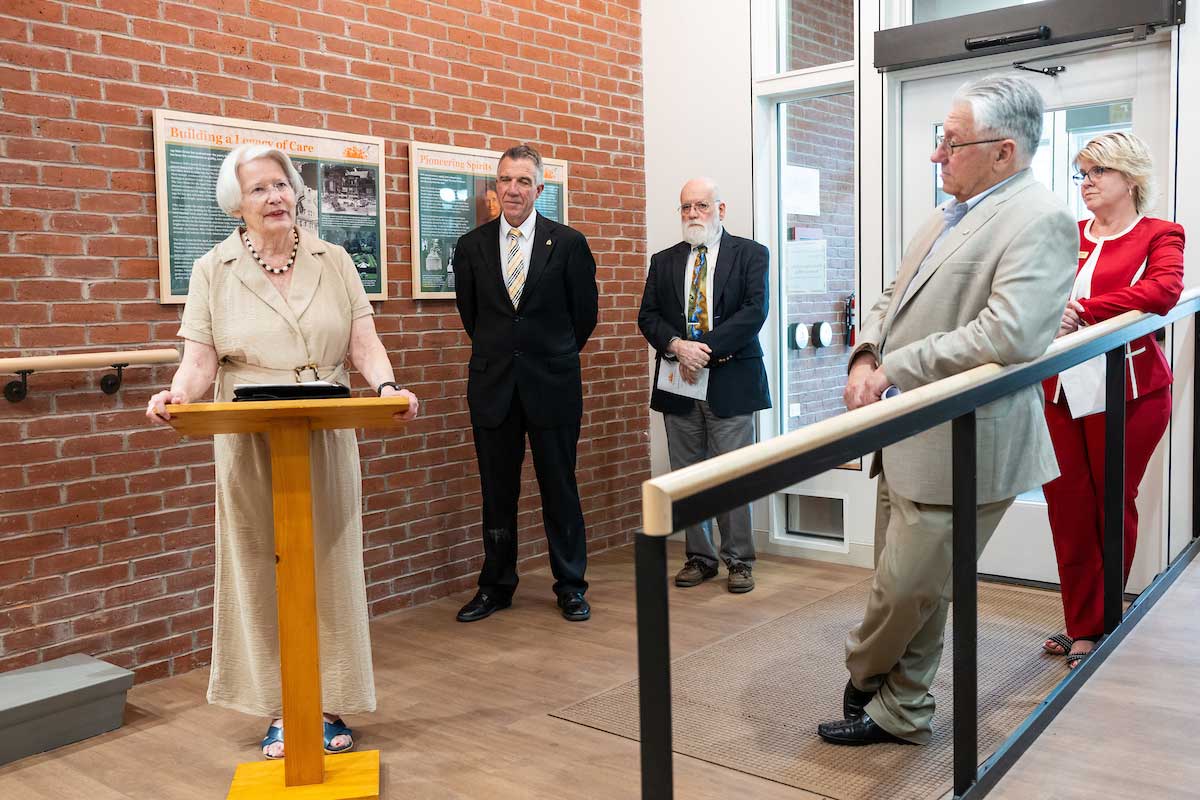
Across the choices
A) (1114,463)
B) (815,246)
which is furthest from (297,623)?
(815,246)

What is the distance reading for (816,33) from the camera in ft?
16.2

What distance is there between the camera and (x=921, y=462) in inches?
99.1

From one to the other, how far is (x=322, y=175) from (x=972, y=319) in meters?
2.49

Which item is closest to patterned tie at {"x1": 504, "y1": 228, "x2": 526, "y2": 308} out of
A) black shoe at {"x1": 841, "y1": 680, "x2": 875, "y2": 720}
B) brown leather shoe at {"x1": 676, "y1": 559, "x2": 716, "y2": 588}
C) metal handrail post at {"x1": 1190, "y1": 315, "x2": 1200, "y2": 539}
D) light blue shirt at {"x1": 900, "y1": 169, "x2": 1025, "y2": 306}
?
brown leather shoe at {"x1": 676, "y1": 559, "x2": 716, "y2": 588}

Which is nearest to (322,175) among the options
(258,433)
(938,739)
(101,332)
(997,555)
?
(101,332)

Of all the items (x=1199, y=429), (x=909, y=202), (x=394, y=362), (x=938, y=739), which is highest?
(x=909, y=202)

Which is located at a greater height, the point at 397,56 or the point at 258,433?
the point at 397,56

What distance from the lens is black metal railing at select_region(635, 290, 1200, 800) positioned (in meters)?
1.38

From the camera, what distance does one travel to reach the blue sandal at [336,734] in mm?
2947

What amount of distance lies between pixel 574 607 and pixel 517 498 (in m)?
0.49

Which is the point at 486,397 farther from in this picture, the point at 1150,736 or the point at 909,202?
the point at 1150,736

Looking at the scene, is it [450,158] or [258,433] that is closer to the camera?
[258,433]

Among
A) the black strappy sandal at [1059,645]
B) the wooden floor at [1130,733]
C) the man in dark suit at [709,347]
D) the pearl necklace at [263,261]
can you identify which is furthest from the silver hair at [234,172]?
the black strappy sandal at [1059,645]

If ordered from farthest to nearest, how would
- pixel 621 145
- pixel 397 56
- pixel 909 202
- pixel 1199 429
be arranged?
1. pixel 621 145
2. pixel 909 202
3. pixel 397 56
4. pixel 1199 429
